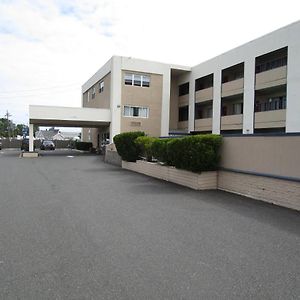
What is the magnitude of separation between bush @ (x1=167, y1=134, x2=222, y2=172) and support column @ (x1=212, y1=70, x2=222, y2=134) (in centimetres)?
2169

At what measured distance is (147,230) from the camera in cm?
626

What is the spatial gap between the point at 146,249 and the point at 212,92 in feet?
102

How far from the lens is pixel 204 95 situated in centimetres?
3575

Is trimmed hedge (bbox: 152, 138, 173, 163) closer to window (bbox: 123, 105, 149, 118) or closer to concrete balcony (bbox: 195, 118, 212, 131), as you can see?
window (bbox: 123, 105, 149, 118)

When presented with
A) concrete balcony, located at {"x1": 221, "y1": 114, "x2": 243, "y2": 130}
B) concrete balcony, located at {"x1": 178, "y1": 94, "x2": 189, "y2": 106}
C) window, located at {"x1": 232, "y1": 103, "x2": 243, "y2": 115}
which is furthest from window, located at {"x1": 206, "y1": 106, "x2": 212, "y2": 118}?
concrete balcony, located at {"x1": 221, "y1": 114, "x2": 243, "y2": 130}

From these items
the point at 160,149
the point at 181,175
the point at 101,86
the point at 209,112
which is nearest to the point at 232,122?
the point at 209,112

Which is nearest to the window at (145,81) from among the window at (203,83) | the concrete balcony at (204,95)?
the concrete balcony at (204,95)

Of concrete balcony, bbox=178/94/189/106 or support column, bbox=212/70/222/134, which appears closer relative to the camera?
support column, bbox=212/70/222/134

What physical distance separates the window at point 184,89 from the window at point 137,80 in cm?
641

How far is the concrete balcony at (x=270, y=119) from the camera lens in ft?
85.7

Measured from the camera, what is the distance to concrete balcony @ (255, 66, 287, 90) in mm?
26039

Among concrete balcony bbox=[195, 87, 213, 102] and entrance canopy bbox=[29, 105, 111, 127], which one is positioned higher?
concrete balcony bbox=[195, 87, 213, 102]

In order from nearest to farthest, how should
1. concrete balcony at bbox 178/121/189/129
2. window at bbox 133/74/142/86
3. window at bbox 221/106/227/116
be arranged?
1. window at bbox 221/106/227/116
2. window at bbox 133/74/142/86
3. concrete balcony at bbox 178/121/189/129

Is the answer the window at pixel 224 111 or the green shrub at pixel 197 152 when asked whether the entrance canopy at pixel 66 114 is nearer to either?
the window at pixel 224 111
